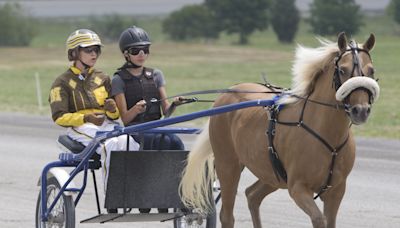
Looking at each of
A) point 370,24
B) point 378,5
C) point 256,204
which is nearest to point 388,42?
point 370,24

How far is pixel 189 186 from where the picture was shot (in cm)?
816

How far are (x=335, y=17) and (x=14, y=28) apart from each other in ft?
92.4

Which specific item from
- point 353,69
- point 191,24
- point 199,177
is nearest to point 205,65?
point 191,24

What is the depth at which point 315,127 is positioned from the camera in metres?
7.17

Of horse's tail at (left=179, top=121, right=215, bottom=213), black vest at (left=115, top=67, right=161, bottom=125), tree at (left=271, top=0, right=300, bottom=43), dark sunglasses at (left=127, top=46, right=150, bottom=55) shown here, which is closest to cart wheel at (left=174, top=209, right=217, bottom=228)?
horse's tail at (left=179, top=121, right=215, bottom=213)

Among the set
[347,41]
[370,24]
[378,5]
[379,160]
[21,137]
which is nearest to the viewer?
[347,41]

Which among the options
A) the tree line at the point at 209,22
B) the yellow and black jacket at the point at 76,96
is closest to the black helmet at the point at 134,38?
the yellow and black jacket at the point at 76,96

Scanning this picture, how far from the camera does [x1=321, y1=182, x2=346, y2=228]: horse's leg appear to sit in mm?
7270

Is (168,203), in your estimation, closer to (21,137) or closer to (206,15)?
(21,137)

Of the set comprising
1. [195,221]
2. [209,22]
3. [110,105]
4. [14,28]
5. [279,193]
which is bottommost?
[209,22]

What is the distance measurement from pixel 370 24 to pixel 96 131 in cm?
6525

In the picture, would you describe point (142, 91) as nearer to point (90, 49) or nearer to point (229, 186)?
point (90, 49)

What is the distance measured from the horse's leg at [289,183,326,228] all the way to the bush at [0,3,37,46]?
215ft

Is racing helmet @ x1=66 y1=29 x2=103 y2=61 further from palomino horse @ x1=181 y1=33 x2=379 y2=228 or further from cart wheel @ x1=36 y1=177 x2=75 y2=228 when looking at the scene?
palomino horse @ x1=181 y1=33 x2=379 y2=228
